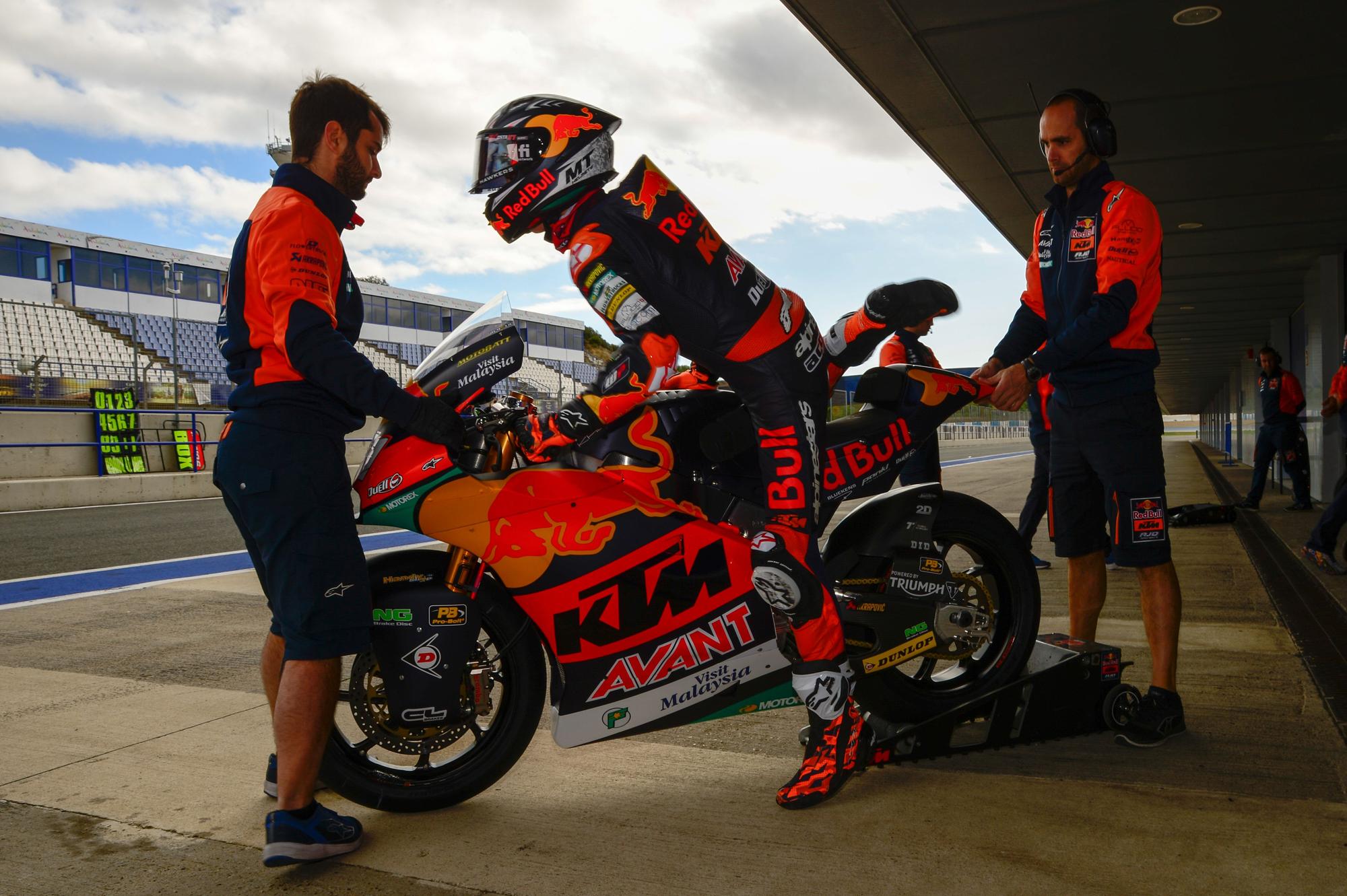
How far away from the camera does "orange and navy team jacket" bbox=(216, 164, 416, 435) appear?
2.56 m

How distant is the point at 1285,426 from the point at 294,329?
12594 mm

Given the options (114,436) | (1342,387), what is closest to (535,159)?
(1342,387)

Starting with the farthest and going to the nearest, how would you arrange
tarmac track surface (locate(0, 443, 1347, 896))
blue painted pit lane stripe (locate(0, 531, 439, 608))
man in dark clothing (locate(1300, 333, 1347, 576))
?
man in dark clothing (locate(1300, 333, 1347, 576)), blue painted pit lane stripe (locate(0, 531, 439, 608)), tarmac track surface (locate(0, 443, 1347, 896))

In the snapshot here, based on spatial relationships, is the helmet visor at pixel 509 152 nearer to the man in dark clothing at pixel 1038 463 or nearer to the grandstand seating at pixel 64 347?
the man in dark clothing at pixel 1038 463

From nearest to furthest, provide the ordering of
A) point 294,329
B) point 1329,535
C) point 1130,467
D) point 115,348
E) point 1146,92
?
point 294,329 < point 1130,467 < point 1329,535 < point 1146,92 < point 115,348

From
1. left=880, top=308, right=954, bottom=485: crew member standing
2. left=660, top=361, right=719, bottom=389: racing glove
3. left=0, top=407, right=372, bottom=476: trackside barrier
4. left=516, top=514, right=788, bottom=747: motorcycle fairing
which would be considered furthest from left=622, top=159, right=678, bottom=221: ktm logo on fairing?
left=0, top=407, right=372, bottom=476: trackside barrier

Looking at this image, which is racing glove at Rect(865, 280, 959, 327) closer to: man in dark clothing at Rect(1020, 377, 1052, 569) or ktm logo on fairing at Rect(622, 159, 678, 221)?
ktm logo on fairing at Rect(622, 159, 678, 221)

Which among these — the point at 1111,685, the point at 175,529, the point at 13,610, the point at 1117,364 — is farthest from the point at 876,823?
the point at 175,529

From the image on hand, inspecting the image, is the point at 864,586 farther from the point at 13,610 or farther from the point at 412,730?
the point at 13,610

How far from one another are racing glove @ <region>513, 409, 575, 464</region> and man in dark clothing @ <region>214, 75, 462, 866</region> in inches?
Answer: 9.4

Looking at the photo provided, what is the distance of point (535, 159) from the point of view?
110 inches

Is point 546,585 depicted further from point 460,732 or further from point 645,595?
point 460,732

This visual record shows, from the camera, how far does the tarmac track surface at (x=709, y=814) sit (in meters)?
2.47

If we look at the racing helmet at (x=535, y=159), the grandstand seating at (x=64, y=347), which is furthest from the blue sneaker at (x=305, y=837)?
the grandstand seating at (x=64, y=347)
